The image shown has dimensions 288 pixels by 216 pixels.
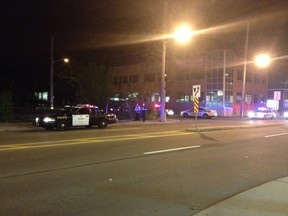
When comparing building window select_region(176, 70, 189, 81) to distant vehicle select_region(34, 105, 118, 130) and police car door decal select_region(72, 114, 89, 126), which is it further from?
police car door decal select_region(72, 114, 89, 126)

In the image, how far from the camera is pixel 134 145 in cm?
1552

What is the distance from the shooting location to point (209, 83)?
2507 inches

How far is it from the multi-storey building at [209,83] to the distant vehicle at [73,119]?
29.4 meters

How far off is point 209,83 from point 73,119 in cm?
4153

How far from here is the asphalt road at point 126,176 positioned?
6906mm

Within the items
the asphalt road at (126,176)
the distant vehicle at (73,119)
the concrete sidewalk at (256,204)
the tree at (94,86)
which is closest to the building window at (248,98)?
the tree at (94,86)

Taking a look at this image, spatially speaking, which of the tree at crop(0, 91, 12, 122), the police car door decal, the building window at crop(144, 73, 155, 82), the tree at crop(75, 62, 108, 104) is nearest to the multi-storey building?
the building window at crop(144, 73, 155, 82)

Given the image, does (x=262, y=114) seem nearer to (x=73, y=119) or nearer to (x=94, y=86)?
(x=94, y=86)

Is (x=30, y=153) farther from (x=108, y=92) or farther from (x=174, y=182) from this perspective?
(x=108, y=92)

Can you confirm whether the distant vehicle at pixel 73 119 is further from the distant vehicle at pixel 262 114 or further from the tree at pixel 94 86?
the distant vehicle at pixel 262 114

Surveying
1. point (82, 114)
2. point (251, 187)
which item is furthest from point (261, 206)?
point (82, 114)

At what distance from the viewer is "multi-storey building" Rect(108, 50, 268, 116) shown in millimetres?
61875

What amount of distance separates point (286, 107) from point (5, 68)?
54.9 metres

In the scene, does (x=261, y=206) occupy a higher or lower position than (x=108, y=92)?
lower
